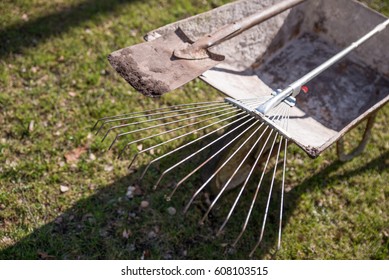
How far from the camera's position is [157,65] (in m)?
2.52

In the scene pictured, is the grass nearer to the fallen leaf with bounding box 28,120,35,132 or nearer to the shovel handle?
the fallen leaf with bounding box 28,120,35,132

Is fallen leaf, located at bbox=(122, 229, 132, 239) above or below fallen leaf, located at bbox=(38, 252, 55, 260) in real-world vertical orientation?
above

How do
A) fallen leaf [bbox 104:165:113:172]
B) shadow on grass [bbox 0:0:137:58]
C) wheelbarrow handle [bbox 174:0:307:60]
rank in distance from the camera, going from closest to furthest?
wheelbarrow handle [bbox 174:0:307:60]
fallen leaf [bbox 104:165:113:172]
shadow on grass [bbox 0:0:137:58]

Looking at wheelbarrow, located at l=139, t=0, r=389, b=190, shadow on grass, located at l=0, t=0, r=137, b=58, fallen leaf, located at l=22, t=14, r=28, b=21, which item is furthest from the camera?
fallen leaf, located at l=22, t=14, r=28, b=21

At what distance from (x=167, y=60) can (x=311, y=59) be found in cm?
180

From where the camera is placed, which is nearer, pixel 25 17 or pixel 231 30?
pixel 231 30

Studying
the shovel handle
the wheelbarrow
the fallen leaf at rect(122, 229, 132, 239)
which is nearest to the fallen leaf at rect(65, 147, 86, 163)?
the fallen leaf at rect(122, 229, 132, 239)

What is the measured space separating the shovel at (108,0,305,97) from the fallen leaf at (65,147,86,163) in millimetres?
1325

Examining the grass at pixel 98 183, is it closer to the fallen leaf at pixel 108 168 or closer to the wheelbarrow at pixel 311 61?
the fallen leaf at pixel 108 168

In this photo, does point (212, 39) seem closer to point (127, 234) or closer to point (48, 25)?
point (127, 234)

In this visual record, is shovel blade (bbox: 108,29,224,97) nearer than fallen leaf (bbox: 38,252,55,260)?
Yes

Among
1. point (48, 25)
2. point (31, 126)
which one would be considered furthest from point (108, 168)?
point (48, 25)

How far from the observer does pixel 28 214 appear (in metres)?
3.10

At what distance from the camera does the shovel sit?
2.41 meters
